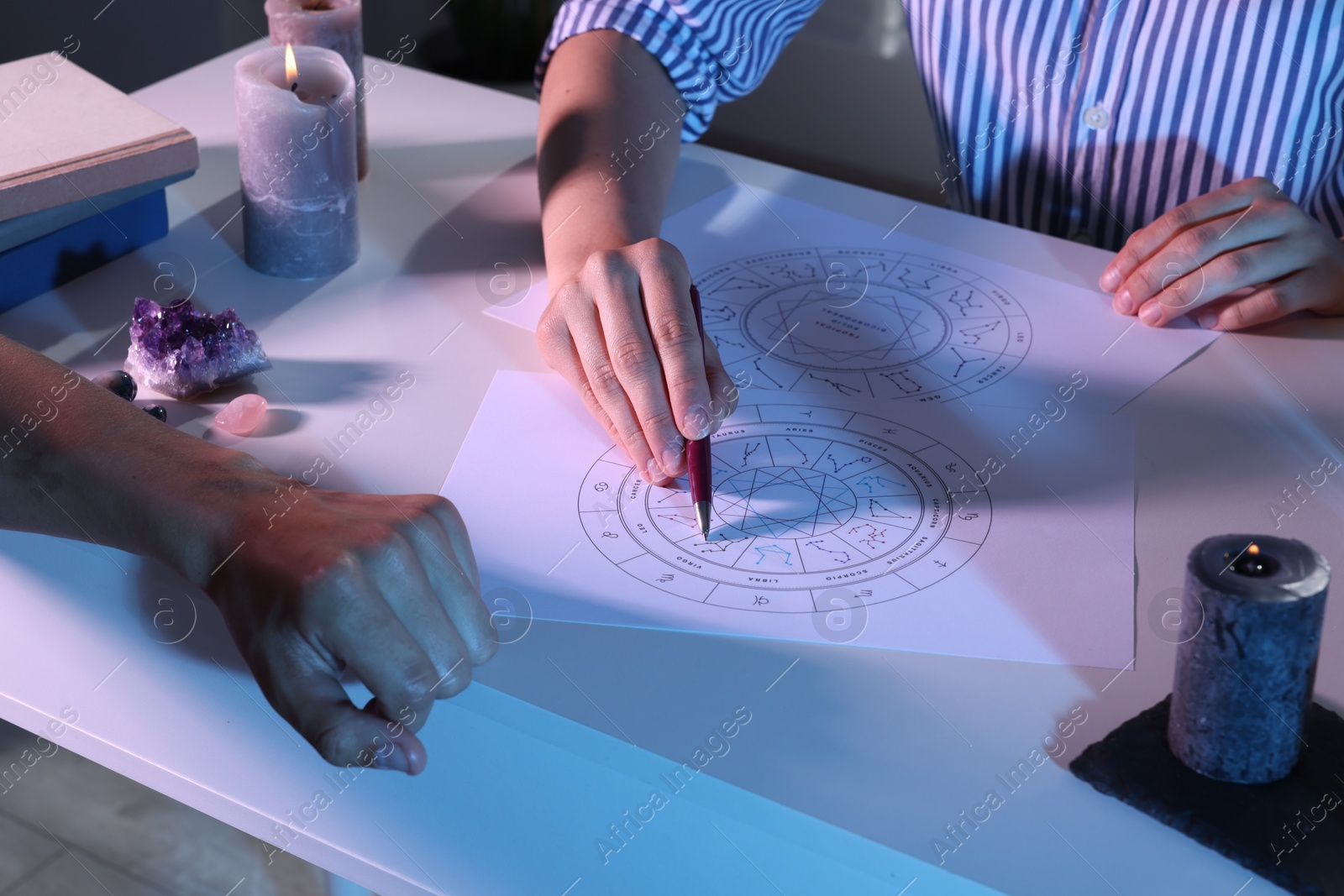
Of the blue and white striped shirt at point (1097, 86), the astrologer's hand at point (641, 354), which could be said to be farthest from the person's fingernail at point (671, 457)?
the blue and white striped shirt at point (1097, 86)

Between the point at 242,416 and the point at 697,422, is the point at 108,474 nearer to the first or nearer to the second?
the point at 242,416

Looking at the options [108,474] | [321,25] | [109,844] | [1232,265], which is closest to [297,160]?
[321,25]

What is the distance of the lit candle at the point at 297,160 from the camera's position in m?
0.84

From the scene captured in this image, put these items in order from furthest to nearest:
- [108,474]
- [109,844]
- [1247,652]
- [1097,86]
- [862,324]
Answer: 1. [109,844]
2. [1097,86]
3. [862,324]
4. [108,474]
5. [1247,652]

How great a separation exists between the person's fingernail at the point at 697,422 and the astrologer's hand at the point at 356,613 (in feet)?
0.50

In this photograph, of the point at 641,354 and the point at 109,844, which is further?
the point at 109,844

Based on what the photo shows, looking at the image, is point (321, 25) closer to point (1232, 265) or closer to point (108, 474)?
point (108, 474)

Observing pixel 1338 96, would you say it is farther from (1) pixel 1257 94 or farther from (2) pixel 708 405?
(2) pixel 708 405

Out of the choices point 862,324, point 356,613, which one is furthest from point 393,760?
point 862,324

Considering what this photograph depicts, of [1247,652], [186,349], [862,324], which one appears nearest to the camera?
[1247,652]

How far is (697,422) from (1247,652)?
1.04ft

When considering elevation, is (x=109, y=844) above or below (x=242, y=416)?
below

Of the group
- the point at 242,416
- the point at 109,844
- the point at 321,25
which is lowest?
the point at 109,844

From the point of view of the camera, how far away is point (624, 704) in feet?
1.86
